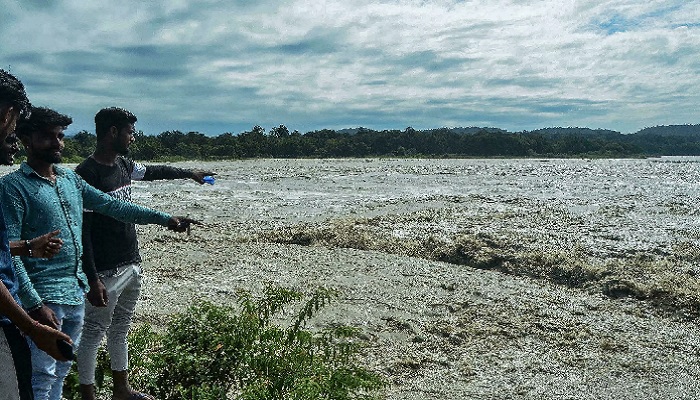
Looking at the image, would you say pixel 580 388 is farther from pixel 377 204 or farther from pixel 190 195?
pixel 190 195

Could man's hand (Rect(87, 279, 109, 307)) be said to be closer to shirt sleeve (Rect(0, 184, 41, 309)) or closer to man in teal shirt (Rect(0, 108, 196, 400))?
man in teal shirt (Rect(0, 108, 196, 400))

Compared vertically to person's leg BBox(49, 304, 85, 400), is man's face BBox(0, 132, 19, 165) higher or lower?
higher

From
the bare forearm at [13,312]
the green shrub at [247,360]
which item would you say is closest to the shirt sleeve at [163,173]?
the green shrub at [247,360]

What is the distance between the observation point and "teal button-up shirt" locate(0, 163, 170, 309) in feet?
9.32

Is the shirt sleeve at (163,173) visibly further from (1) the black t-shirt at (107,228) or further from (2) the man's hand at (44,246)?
(2) the man's hand at (44,246)

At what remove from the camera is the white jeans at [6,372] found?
2.33 metres

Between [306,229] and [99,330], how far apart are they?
349 inches

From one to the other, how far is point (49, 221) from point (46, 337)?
2.76 ft

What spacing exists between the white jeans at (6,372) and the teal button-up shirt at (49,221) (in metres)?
0.44

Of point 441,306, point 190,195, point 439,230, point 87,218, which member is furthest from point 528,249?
point 190,195

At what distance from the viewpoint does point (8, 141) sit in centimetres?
260

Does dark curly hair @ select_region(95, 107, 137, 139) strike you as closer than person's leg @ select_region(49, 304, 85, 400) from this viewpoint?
No

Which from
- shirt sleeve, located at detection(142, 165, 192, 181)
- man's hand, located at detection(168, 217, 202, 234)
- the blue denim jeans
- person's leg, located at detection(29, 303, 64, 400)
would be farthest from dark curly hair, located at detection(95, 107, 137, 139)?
person's leg, located at detection(29, 303, 64, 400)

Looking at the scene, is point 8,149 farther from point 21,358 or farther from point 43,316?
point 21,358
